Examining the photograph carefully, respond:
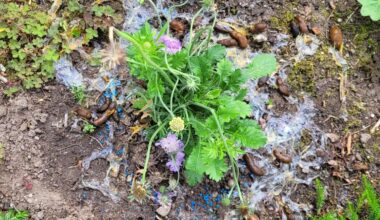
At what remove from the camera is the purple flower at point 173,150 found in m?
2.49

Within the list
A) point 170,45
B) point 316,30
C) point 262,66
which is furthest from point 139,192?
point 316,30

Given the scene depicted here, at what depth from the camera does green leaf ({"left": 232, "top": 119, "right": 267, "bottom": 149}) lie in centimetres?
236

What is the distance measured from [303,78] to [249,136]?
0.75m

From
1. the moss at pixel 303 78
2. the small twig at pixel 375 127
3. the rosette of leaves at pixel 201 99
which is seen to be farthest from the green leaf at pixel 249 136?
the small twig at pixel 375 127

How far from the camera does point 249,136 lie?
238cm

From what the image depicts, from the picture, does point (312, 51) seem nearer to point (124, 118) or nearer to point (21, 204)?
point (124, 118)

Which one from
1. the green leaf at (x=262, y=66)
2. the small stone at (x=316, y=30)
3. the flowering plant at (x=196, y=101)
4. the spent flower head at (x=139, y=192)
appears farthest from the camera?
the small stone at (x=316, y=30)

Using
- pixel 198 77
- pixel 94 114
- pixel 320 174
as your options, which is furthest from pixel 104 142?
pixel 320 174

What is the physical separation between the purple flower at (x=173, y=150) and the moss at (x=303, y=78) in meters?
0.82

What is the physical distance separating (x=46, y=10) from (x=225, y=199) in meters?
1.49

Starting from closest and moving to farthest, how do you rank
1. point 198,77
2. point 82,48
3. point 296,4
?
1. point 198,77
2. point 82,48
3. point 296,4

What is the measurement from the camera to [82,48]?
282cm

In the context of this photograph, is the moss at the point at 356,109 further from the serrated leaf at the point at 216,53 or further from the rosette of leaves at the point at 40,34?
the rosette of leaves at the point at 40,34

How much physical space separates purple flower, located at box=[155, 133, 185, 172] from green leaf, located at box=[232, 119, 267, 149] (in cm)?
30
